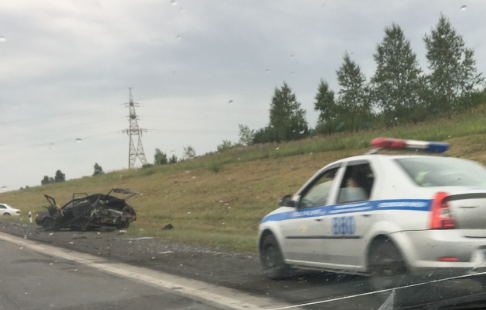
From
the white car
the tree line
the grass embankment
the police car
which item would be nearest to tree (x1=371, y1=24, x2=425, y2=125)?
the tree line

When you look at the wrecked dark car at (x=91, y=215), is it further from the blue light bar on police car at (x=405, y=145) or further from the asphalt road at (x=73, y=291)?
the blue light bar on police car at (x=405, y=145)

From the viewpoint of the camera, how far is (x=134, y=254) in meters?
11.3

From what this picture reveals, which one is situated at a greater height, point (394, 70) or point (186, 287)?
point (394, 70)

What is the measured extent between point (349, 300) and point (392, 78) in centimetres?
4862

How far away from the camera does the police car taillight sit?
17.0 feet

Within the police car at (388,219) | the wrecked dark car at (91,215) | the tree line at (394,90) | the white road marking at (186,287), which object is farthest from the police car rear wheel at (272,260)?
the tree line at (394,90)

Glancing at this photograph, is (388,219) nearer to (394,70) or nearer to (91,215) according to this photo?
(91,215)

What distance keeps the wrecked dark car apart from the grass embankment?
0.74 m

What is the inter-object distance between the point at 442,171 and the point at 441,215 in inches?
36.7

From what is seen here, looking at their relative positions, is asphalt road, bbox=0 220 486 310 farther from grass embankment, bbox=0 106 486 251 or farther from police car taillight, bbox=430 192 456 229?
grass embankment, bbox=0 106 486 251

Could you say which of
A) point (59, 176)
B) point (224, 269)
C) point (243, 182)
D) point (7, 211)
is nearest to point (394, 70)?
point (243, 182)

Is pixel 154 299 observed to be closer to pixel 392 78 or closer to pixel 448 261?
pixel 448 261

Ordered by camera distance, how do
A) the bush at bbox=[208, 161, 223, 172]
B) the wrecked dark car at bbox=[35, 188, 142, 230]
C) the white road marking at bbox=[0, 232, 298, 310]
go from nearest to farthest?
the white road marking at bbox=[0, 232, 298, 310]
the wrecked dark car at bbox=[35, 188, 142, 230]
the bush at bbox=[208, 161, 223, 172]

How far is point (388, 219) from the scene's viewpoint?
18.5 ft
